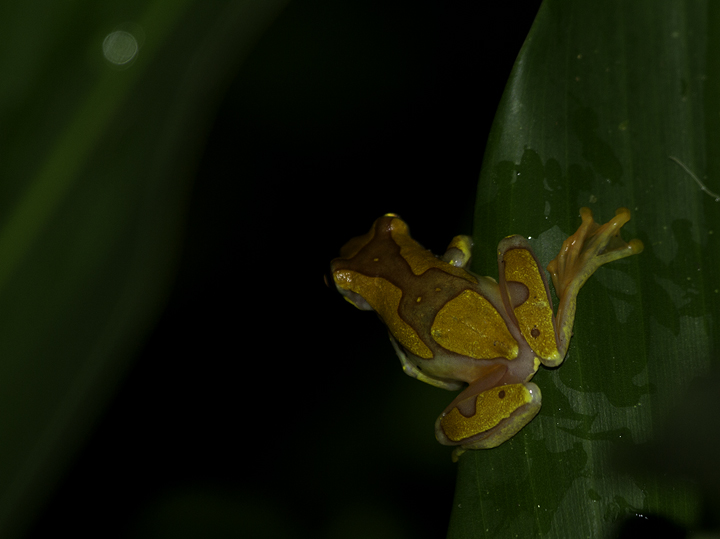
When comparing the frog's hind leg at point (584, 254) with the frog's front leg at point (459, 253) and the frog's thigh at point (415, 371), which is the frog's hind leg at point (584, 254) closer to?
the frog's front leg at point (459, 253)


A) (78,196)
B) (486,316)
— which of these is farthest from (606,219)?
(78,196)

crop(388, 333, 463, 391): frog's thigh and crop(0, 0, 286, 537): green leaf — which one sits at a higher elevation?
crop(0, 0, 286, 537): green leaf

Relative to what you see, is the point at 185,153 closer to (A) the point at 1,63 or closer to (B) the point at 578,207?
(A) the point at 1,63

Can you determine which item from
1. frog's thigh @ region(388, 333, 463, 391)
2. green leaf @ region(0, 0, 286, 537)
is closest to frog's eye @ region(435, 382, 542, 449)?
frog's thigh @ region(388, 333, 463, 391)

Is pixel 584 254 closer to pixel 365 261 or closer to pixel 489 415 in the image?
pixel 489 415

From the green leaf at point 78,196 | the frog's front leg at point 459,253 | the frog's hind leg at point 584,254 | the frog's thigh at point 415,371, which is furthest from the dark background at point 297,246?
the green leaf at point 78,196

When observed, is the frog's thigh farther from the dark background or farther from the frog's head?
the dark background
